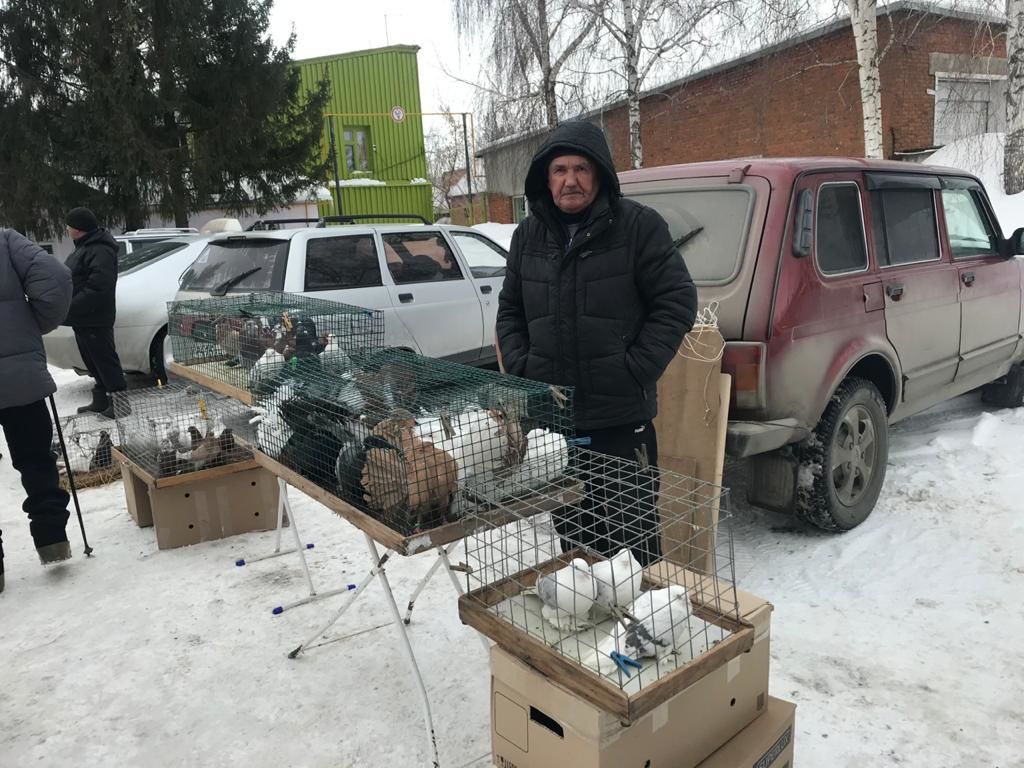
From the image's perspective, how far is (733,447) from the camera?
11.5 feet

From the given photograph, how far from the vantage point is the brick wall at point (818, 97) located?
1336cm

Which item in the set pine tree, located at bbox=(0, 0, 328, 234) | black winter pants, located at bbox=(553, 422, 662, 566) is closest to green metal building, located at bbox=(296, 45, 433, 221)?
pine tree, located at bbox=(0, 0, 328, 234)

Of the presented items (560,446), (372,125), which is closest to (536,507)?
(560,446)

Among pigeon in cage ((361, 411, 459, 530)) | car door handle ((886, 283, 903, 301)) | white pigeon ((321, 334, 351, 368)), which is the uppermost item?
car door handle ((886, 283, 903, 301))

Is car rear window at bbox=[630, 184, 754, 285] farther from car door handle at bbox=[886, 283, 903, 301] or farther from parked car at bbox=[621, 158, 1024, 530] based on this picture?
car door handle at bbox=[886, 283, 903, 301]

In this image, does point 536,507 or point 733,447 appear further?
point 733,447

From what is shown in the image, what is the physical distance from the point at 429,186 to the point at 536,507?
23.8m

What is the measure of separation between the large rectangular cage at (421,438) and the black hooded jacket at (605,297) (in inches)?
6.8

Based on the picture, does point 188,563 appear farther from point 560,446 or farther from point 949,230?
point 949,230

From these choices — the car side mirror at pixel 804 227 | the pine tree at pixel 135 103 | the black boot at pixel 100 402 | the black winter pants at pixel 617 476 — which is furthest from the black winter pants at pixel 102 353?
the pine tree at pixel 135 103

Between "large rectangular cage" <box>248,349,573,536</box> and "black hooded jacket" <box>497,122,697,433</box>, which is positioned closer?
"large rectangular cage" <box>248,349,573,536</box>

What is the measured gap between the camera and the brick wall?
13.4 metres

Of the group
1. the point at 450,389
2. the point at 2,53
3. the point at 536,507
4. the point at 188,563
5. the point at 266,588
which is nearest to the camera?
the point at 536,507

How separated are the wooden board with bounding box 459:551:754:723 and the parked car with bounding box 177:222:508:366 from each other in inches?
172
